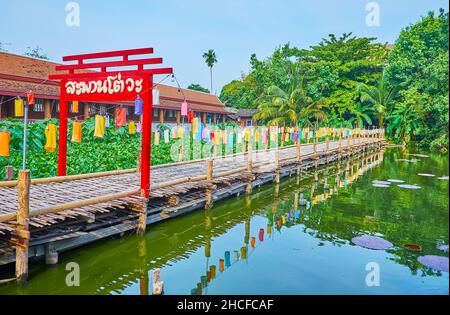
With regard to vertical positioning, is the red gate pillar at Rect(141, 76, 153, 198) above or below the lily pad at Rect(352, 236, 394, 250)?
above

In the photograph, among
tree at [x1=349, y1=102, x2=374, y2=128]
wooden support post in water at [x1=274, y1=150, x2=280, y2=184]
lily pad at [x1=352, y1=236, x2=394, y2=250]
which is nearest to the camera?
lily pad at [x1=352, y1=236, x2=394, y2=250]

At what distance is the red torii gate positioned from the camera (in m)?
8.77

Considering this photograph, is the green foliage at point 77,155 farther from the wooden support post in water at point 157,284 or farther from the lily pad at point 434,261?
the lily pad at point 434,261

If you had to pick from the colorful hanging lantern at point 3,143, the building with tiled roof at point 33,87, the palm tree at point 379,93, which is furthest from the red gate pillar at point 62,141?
the palm tree at point 379,93

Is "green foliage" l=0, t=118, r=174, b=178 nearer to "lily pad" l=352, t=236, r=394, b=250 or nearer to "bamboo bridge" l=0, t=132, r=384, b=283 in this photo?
"bamboo bridge" l=0, t=132, r=384, b=283

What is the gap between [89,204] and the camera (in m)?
7.50

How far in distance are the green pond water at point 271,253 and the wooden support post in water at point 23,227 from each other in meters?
0.24

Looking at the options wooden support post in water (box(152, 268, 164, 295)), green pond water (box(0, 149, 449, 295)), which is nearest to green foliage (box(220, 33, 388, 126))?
green pond water (box(0, 149, 449, 295))

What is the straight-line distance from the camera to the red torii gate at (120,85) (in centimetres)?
877

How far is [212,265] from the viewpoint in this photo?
795cm

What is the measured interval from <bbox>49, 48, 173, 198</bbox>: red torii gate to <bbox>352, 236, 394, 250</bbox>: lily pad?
17.6 ft

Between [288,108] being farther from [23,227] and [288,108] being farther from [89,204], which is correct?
[23,227]

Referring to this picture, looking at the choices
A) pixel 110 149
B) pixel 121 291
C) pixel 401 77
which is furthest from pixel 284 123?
pixel 121 291

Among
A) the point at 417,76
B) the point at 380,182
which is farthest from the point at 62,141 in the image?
the point at 417,76
